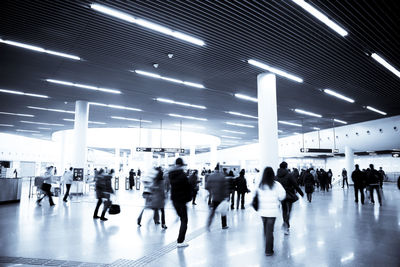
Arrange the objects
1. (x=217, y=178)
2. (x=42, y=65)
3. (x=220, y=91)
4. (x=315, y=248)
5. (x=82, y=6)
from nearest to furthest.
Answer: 1. (x=315, y=248)
2. (x=82, y=6)
3. (x=217, y=178)
4. (x=42, y=65)
5. (x=220, y=91)

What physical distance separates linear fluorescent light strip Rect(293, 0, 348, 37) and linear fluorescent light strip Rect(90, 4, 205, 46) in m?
3.19

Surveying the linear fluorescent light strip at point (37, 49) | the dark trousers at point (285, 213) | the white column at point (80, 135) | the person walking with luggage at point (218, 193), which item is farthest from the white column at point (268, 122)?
the white column at point (80, 135)

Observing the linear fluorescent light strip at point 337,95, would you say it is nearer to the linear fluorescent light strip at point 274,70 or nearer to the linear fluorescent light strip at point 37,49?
the linear fluorescent light strip at point 274,70

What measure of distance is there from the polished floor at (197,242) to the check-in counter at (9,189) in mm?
4384

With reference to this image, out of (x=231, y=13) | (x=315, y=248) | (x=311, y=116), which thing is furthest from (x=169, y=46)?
(x=311, y=116)

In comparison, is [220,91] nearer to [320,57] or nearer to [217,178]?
[320,57]

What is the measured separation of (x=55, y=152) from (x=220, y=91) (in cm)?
3869

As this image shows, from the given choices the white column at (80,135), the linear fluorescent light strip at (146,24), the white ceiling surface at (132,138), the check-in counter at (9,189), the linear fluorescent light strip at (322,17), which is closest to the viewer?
the linear fluorescent light strip at (322,17)

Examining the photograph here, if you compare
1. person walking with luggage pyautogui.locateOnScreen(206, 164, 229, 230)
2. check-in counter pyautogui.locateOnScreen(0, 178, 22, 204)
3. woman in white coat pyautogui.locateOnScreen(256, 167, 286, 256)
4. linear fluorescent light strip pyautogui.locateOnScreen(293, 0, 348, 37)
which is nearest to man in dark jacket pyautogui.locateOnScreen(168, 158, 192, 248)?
woman in white coat pyautogui.locateOnScreen(256, 167, 286, 256)

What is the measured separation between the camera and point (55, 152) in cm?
4484

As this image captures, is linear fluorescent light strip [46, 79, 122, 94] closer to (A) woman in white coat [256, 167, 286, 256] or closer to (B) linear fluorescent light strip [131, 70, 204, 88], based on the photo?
(B) linear fluorescent light strip [131, 70, 204, 88]

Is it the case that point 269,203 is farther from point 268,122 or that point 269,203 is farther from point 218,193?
point 268,122

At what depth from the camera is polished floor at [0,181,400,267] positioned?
187 inches

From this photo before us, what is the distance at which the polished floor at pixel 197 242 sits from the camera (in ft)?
15.5
